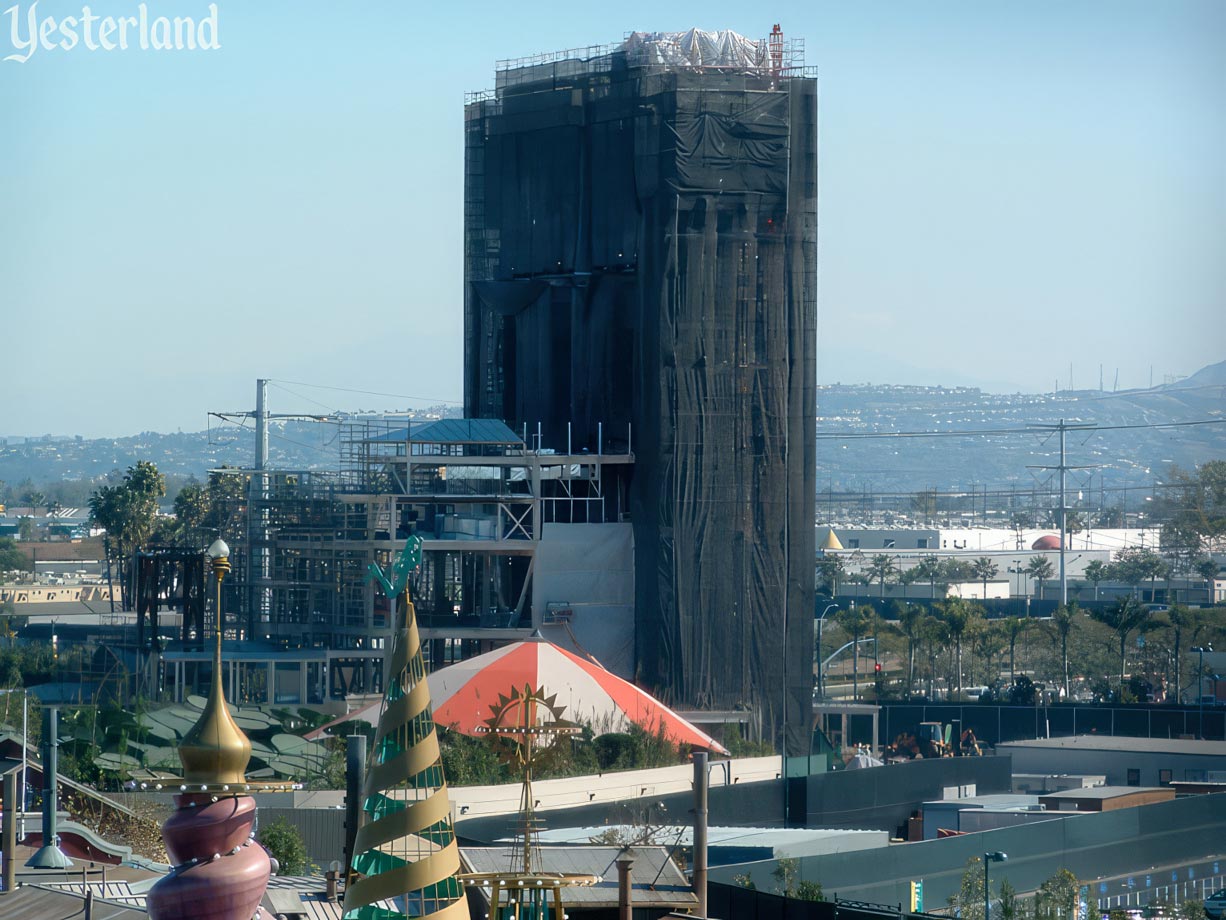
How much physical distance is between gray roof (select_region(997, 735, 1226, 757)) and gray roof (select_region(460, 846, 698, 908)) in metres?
42.0

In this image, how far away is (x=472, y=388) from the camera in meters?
113

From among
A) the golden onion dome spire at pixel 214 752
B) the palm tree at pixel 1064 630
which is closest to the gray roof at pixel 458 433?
the palm tree at pixel 1064 630

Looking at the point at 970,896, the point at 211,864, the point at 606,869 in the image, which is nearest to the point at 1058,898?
the point at 970,896

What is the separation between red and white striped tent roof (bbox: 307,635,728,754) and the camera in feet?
249

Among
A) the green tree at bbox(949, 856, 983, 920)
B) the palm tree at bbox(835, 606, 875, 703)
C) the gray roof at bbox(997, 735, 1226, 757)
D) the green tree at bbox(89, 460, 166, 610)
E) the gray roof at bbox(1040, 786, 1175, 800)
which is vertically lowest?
the palm tree at bbox(835, 606, 875, 703)

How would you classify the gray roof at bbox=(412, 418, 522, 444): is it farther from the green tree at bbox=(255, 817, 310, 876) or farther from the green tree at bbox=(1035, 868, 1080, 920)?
the green tree at bbox=(1035, 868, 1080, 920)

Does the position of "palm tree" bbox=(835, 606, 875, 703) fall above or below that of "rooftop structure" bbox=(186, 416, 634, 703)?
below

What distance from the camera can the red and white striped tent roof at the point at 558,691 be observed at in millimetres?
75938

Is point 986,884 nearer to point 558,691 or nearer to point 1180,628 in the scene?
point 558,691

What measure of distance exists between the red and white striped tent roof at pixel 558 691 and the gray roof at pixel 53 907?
40.0m

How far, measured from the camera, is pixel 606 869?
149 feet

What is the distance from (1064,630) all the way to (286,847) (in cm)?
9184

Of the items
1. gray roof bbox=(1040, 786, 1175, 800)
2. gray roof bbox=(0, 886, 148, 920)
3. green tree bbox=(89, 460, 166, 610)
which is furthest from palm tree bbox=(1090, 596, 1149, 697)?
gray roof bbox=(0, 886, 148, 920)

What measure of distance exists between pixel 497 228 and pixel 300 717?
113ft
